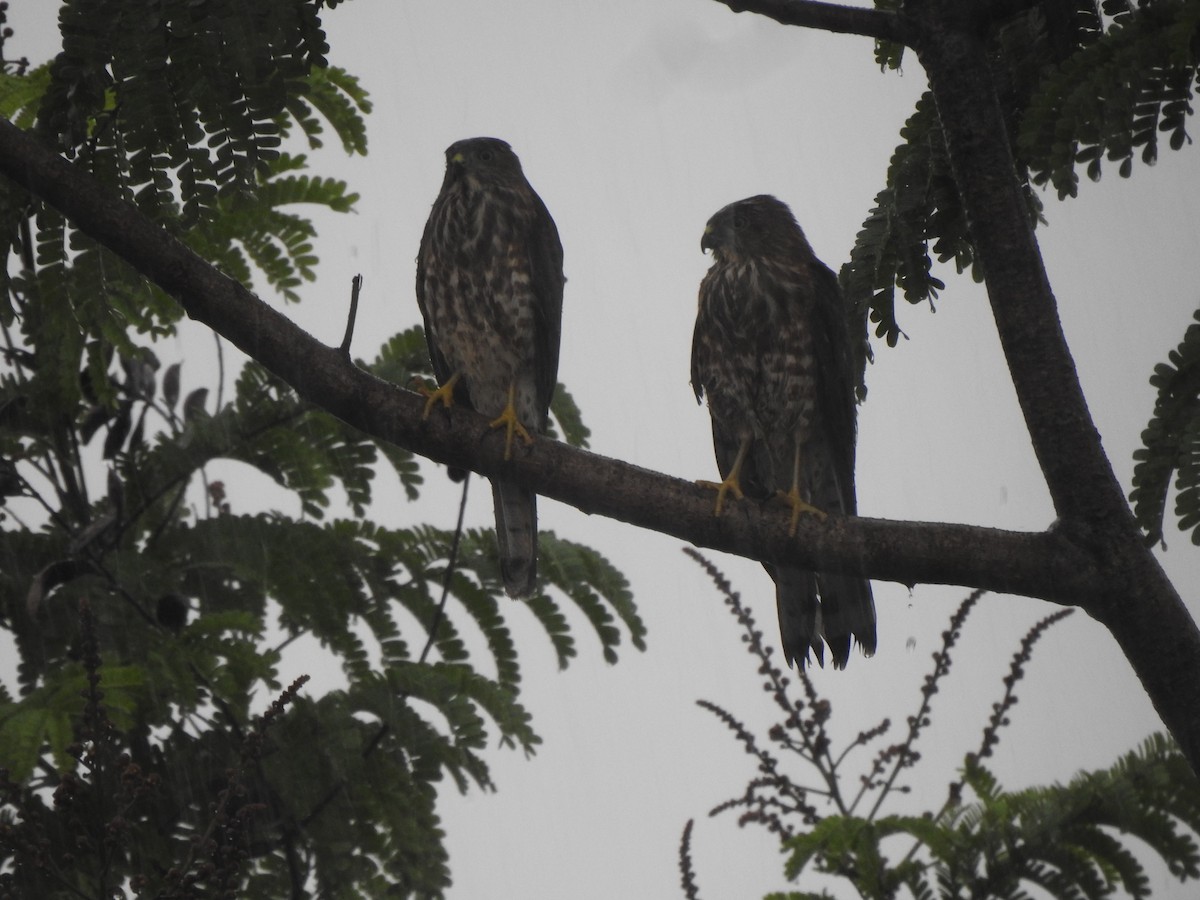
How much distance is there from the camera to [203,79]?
8.96 ft

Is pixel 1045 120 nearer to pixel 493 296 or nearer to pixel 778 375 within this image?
pixel 778 375

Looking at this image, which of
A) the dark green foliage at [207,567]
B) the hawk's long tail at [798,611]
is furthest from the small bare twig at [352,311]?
the hawk's long tail at [798,611]

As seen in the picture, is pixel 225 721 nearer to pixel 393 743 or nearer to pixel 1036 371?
pixel 393 743

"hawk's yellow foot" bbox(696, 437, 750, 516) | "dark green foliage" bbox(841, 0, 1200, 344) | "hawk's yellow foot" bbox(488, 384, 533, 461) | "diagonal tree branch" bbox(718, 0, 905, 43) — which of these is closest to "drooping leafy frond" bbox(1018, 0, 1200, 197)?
"dark green foliage" bbox(841, 0, 1200, 344)

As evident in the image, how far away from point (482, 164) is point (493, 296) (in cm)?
67

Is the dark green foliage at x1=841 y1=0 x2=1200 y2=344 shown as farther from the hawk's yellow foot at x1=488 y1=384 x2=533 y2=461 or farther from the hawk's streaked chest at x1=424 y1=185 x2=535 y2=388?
the hawk's streaked chest at x1=424 y1=185 x2=535 y2=388

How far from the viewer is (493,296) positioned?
469 centimetres

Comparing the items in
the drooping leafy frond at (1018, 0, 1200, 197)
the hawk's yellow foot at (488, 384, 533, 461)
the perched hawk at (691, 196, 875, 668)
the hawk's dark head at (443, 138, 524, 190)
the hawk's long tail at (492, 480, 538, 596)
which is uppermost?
the hawk's dark head at (443, 138, 524, 190)

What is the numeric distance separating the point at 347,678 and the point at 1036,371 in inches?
94.7

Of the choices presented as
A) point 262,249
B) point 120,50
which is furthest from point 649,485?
point 262,249

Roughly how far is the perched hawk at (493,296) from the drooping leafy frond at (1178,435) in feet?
7.73

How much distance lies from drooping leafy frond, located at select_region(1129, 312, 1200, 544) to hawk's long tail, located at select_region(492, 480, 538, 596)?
196cm

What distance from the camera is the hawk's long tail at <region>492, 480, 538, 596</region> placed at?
13.5 feet

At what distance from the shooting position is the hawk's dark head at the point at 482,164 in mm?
4957
